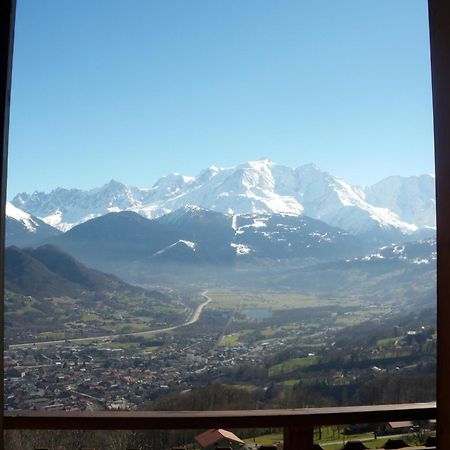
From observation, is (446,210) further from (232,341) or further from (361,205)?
(361,205)

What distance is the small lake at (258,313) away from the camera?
29837 millimetres

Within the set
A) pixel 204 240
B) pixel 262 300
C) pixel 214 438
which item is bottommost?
pixel 262 300

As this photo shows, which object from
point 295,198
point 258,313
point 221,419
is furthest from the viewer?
point 295,198

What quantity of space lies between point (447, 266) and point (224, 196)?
314ft

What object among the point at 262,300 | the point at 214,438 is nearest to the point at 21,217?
the point at 262,300

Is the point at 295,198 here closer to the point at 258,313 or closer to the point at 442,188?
the point at 258,313

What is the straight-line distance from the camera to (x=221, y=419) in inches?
64.8

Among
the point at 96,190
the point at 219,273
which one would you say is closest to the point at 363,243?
the point at 219,273

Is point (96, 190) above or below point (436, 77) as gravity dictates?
above

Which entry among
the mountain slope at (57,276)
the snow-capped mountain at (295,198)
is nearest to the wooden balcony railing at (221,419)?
the mountain slope at (57,276)

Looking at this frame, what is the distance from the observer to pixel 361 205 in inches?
3634

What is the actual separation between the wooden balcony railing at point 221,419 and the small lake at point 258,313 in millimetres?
27878

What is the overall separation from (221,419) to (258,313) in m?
30.4

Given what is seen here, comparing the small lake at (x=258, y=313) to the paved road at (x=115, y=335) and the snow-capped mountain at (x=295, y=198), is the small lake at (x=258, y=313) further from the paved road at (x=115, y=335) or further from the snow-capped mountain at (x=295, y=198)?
the snow-capped mountain at (x=295, y=198)
